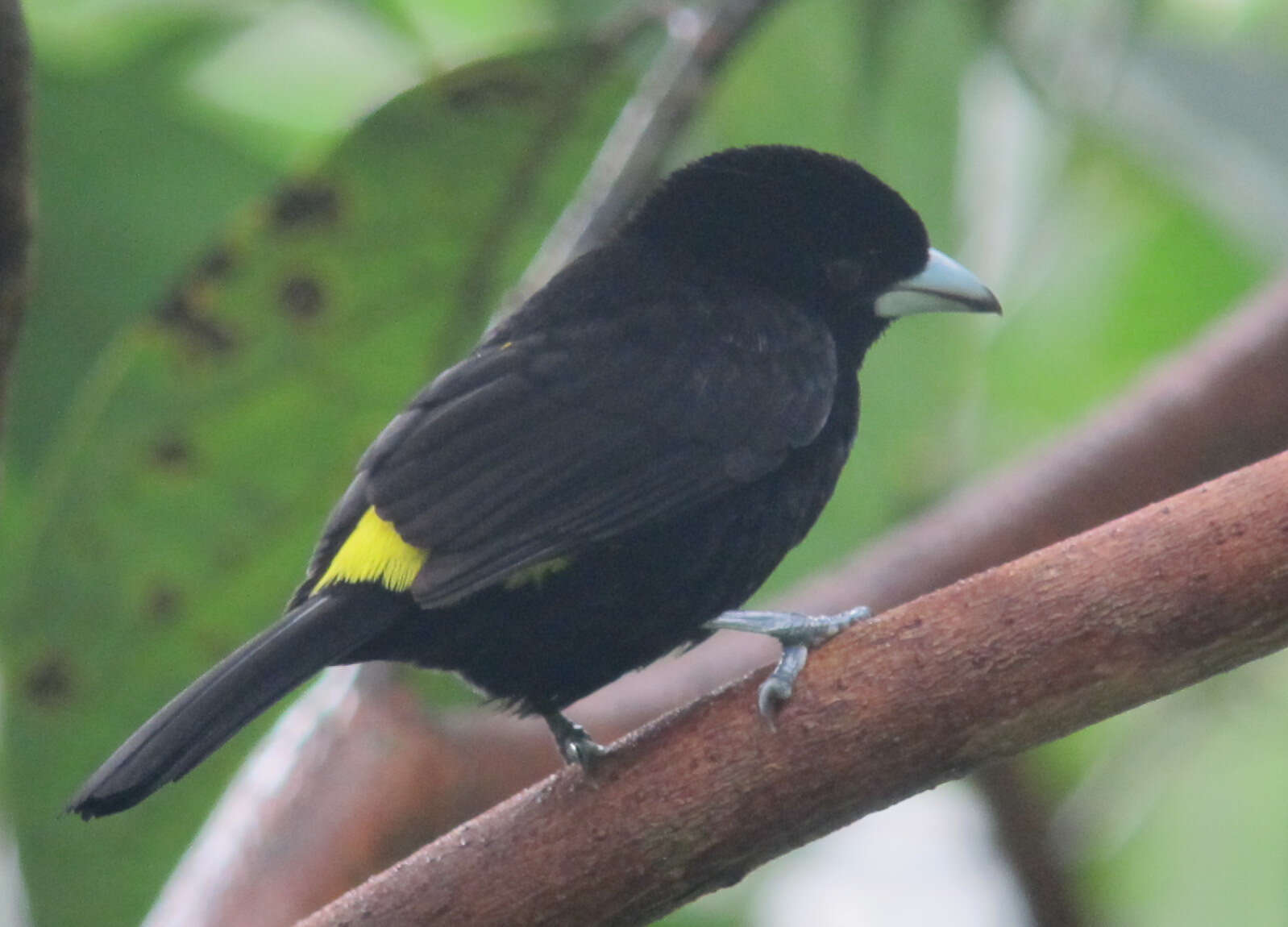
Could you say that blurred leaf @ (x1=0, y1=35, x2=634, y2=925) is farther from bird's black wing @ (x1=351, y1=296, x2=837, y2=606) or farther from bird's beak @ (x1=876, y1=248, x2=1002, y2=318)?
bird's beak @ (x1=876, y1=248, x2=1002, y2=318)

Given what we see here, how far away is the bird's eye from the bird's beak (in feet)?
0.16

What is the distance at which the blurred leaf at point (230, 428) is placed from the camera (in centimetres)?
327

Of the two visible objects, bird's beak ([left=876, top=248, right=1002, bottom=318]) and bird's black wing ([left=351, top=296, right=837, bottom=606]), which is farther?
bird's beak ([left=876, top=248, right=1002, bottom=318])

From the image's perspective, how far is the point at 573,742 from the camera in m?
2.44

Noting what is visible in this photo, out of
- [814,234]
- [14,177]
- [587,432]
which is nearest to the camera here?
[14,177]

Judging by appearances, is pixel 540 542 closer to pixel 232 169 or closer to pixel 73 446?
pixel 73 446

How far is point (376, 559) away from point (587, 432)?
37cm

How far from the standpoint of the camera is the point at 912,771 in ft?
6.28

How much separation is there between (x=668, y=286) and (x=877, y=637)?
3.63 feet

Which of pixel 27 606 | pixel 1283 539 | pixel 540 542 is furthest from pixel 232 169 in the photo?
pixel 1283 539

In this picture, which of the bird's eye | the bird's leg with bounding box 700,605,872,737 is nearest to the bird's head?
the bird's eye

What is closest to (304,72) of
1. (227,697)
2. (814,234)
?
(814,234)

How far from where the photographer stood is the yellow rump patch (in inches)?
91.8

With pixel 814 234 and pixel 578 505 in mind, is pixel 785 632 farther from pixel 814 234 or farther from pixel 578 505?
pixel 814 234
